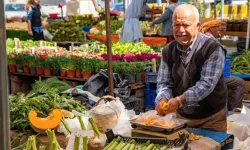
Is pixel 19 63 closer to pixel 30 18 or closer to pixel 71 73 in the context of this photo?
pixel 71 73

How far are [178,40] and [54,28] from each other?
30.8ft

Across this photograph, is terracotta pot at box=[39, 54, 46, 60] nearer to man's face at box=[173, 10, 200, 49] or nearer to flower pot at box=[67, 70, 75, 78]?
flower pot at box=[67, 70, 75, 78]

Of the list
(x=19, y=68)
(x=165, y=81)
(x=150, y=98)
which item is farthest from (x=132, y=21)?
(x=165, y=81)

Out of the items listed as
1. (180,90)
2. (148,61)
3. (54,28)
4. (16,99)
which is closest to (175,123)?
(180,90)

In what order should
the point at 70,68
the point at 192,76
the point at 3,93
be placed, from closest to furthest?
the point at 3,93
the point at 192,76
the point at 70,68

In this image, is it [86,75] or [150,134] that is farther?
[86,75]

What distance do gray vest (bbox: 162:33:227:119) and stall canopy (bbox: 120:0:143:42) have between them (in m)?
6.35

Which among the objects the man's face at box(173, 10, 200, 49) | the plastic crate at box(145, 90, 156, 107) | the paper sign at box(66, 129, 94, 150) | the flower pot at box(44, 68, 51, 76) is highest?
the man's face at box(173, 10, 200, 49)

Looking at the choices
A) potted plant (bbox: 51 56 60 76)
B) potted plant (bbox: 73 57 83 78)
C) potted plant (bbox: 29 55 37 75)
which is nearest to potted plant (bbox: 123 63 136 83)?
potted plant (bbox: 73 57 83 78)

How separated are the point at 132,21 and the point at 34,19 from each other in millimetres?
2987

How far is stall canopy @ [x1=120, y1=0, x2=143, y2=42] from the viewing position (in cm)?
998

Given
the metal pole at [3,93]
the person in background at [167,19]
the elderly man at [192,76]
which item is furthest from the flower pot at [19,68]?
the metal pole at [3,93]

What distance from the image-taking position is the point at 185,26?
11.3ft

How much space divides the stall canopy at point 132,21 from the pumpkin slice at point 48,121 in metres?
6.43
